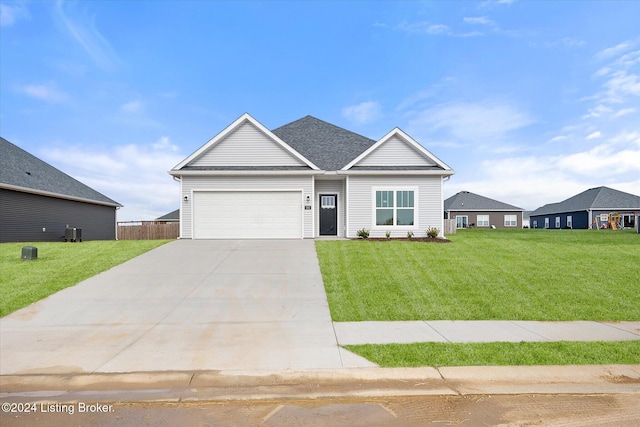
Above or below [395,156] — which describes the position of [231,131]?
above

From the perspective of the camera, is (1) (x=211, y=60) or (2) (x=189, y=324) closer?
(2) (x=189, y=324)

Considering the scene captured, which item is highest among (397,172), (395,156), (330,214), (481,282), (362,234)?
(395,156)

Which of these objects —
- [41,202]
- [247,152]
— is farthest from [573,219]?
[41,202]

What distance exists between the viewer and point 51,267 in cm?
1105

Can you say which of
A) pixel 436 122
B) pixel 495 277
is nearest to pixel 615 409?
pixel 495 277

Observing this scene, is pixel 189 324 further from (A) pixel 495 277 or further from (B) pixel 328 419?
(A) pixel 495 277

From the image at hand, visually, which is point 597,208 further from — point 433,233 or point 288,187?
point 288,187

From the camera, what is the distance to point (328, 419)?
3559mm

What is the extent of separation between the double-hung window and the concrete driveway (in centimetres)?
655

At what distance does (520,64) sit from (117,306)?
17.9 m

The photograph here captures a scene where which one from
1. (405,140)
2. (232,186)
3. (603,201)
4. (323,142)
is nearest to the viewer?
(232,186)

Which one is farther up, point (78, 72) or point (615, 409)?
point (78, 72)

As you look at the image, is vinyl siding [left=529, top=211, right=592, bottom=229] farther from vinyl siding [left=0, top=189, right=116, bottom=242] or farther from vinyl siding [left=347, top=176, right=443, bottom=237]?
vinyl siding [left=0, top=189, right=116, bottom=242]

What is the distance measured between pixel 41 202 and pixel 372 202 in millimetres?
19038
